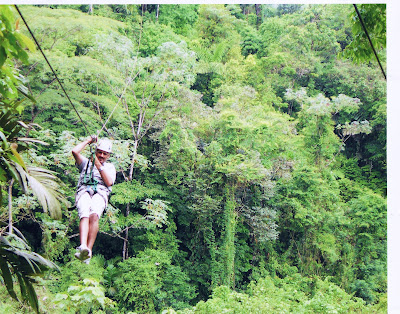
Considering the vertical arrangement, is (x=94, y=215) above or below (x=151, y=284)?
above

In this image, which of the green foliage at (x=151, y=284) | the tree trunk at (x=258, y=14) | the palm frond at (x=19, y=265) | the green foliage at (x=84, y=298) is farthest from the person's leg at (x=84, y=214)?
the tree trunk at (x=258, y=14)

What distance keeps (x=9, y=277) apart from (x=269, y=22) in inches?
436

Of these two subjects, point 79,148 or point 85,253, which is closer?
point 85,253

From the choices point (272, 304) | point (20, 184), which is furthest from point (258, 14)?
point (20, 184)

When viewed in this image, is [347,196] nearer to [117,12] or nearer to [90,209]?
[117,12]

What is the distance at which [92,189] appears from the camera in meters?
1.96

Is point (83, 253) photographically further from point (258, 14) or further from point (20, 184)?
point (258, 14)

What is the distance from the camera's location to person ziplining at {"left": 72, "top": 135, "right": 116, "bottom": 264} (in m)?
1.89

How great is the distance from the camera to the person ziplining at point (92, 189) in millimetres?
1894

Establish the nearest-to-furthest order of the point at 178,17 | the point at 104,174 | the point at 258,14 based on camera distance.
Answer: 1. the point at 104,174
2. the point at 178,17
3. the point at 258,14

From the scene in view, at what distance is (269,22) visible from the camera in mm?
11625

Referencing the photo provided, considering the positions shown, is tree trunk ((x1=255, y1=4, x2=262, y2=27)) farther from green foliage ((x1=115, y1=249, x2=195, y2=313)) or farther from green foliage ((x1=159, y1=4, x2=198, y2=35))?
green foliage ((x1=115, y1=249, x2=195, y2=313))

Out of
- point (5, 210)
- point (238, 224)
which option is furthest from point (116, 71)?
point (238, 224)

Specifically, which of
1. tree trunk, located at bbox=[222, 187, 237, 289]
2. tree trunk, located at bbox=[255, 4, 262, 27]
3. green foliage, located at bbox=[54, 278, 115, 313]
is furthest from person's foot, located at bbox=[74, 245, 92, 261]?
tree trunk, located at bbox=[255, 4, 262, 27]
